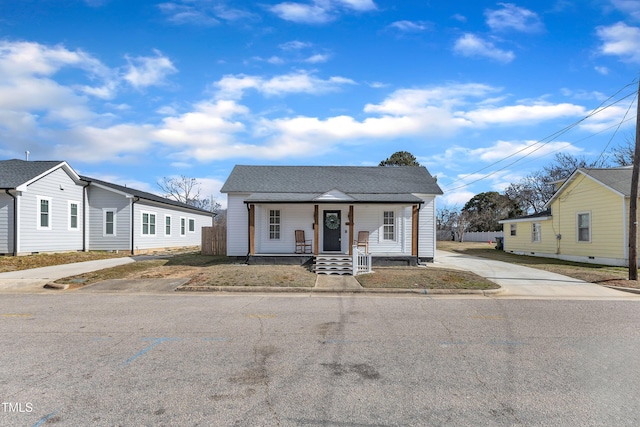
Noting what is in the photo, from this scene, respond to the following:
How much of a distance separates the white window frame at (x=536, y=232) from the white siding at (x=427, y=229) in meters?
10.6

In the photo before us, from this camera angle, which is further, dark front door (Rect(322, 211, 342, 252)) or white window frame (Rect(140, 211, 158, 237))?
white window frame (Rect(140, 211, 158, 237))

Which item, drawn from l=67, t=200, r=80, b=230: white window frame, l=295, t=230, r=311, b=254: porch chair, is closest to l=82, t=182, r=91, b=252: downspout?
l=67, t=200, r=80, b=230: white window frame

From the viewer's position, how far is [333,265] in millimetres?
16797

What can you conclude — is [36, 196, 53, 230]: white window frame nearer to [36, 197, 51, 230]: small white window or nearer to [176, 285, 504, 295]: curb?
[36, 197, 51, 230]: small white window

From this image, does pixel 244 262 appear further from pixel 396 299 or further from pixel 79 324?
pixel 79 324

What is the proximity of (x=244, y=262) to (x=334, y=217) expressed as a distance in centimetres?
471

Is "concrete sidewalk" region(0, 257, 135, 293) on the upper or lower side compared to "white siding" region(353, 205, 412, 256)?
lower

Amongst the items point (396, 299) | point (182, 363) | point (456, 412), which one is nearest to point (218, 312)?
point (182, 363)

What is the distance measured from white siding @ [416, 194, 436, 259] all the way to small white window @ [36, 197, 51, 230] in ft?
61.2

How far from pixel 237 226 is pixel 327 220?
4383mm

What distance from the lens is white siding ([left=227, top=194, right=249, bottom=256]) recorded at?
67.2ft

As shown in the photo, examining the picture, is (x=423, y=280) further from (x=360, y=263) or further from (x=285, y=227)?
(x=285, y=227)

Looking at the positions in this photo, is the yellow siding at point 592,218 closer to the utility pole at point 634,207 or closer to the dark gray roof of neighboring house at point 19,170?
the utility pole at point 634,207

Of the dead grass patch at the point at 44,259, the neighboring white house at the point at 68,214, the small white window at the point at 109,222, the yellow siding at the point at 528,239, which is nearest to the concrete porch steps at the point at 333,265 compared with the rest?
the dead grass patch at the point at 44,259
